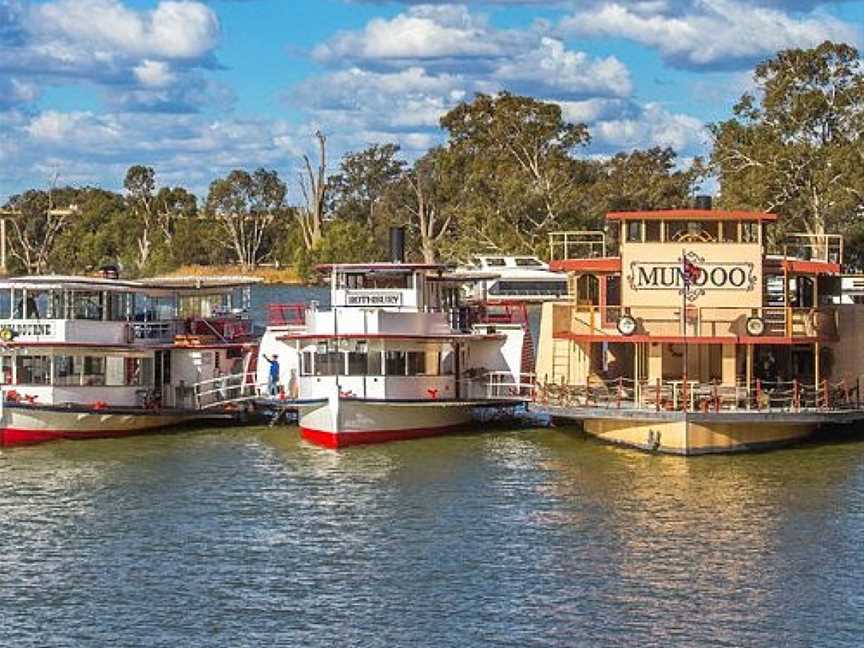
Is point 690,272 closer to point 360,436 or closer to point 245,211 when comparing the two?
point 360,436

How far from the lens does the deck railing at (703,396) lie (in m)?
44.2

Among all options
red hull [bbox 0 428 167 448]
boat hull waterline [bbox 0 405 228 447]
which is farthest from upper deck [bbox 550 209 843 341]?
red hull [bbox 0 428 167 448]

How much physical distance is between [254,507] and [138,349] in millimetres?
14444

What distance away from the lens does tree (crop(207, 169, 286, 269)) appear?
181625mm

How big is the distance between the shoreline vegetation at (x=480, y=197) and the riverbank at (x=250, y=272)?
12.6 inches

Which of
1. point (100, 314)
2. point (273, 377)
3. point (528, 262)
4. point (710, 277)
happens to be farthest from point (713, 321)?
point (528, 262)

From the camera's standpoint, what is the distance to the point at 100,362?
Result: 51.0 meters

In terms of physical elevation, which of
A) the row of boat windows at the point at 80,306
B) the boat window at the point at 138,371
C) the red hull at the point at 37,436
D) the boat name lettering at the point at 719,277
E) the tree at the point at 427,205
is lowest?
the red hull at the point at 37,436

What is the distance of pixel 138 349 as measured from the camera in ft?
170

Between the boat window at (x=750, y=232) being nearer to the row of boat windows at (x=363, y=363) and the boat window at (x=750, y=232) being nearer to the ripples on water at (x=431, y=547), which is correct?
the ripples on water at (x=431, y=547)

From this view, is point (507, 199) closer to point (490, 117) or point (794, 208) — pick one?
point (490, 117)

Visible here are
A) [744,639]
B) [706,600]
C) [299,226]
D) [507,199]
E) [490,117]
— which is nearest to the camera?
[744,639]

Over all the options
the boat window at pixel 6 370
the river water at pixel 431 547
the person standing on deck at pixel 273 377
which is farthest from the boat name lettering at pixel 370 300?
the boat window at pixel 6 370

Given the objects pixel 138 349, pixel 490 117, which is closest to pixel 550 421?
pixel 138 349
